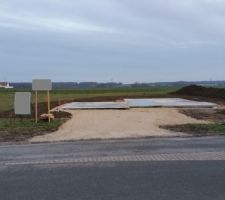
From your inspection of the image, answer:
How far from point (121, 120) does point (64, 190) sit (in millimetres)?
14818

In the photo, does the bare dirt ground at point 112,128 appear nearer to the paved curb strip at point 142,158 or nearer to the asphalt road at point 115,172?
the asphalt road at point 115,172

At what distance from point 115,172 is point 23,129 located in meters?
10.4

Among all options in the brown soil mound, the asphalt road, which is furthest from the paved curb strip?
the brown soil mound

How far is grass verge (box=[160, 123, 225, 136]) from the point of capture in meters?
17.1

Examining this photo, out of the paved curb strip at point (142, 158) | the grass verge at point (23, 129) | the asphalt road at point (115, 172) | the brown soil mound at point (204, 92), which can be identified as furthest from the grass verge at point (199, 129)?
the brown soil mound at point (204, 92)

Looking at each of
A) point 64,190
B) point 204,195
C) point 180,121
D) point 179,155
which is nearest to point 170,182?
point 204,195

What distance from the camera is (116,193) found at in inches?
287

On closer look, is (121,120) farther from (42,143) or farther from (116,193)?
(116,193)

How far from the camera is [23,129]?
61.9 ft

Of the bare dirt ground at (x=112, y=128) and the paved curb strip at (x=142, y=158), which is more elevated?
the paved curb strip at (x=142, y=158)

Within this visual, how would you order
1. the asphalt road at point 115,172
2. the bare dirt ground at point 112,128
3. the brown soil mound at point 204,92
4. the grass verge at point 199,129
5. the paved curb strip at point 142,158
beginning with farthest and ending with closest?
1. the brown soil mound at point 204,92
2. the grass verge at point 199,129
3. the bare dirt ground at point 112,128
4. the paved curb strip at point 142,158
5. the asphalt road at point 115,172

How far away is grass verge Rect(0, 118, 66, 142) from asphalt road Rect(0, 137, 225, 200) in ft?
10.0

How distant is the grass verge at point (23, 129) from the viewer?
1691 centimetres

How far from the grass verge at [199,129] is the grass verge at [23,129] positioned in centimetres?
432
